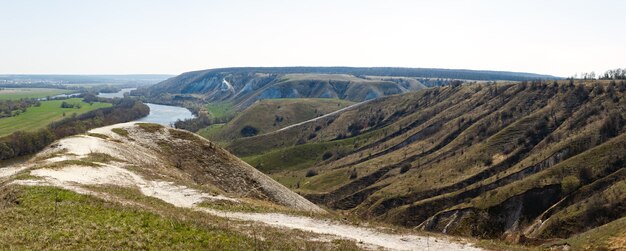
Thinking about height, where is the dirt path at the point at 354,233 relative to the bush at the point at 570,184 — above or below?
above

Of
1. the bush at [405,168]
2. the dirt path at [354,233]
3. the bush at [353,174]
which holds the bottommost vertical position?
the bush at [353,174]

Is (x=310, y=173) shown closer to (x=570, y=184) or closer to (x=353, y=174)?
(x=353, y=174)

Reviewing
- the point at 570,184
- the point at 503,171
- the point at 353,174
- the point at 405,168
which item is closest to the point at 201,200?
the point at 570,184

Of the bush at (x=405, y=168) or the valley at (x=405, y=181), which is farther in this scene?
the bush at (x=405, y=168)

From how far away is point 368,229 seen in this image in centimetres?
3291

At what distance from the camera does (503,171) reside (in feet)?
405

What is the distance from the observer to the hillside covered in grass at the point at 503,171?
300ft

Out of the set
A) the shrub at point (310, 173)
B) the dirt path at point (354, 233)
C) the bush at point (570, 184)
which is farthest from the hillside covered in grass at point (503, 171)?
the dirt path at point (354, 233)

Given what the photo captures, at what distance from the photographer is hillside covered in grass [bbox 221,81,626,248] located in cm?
9138

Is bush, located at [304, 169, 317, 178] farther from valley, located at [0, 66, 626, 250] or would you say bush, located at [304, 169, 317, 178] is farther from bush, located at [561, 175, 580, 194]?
bush, located at [561, 175, 580, 194]

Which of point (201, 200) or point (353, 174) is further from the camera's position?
point (353, 174)

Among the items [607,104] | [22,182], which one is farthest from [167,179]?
[607,104]

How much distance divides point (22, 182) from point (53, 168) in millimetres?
8337

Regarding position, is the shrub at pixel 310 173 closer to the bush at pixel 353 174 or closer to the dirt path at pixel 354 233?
the bush at pixel 353 174
